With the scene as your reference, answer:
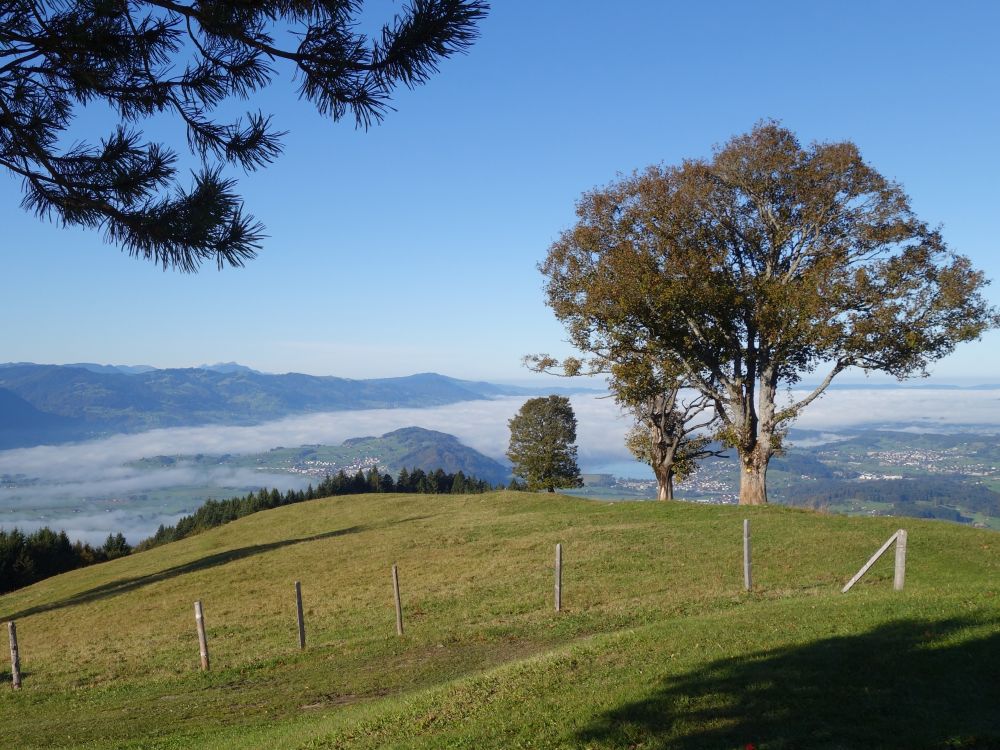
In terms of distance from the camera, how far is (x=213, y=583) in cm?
3359

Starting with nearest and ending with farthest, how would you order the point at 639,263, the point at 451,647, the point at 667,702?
the point at 667,702
the point at 451,647
the point at 639,263

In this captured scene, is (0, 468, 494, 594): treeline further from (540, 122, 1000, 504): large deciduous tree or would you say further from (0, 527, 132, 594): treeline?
(540, 122, 1000, 504): large deciduous tree

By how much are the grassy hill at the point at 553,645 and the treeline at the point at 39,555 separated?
3292cm

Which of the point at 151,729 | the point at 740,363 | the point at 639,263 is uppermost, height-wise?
the point at 639,263

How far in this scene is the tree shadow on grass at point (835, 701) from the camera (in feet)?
25.0

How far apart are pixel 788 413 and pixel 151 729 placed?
81.6 ft

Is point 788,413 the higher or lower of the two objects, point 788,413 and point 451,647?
the higher

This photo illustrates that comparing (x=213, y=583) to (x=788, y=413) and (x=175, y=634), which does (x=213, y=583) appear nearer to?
(x=175, y=634)

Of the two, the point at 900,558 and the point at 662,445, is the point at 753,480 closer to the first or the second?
the point at 662,445

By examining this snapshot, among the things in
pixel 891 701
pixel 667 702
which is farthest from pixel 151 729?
pixel 891 701

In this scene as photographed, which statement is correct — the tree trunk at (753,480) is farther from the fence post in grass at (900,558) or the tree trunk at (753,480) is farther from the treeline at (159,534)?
the treeline at (159,534)

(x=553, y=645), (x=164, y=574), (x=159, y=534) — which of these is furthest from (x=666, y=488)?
(x=159, y=534)

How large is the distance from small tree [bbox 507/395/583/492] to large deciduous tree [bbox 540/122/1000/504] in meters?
28.3

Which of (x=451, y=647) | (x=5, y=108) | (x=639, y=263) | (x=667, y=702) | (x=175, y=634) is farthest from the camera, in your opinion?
(x=639, y=263)
